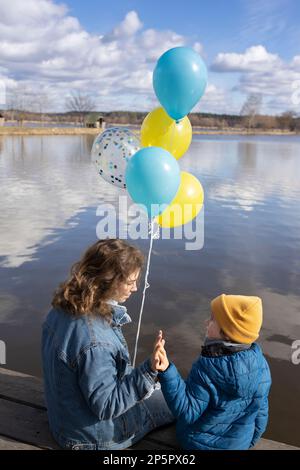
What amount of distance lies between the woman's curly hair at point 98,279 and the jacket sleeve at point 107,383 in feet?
0.68

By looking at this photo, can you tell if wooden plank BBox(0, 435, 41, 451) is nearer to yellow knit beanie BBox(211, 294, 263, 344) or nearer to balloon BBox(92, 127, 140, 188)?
yellow knit beanie BBox(211, 294, 263, 344)

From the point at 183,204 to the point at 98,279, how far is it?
1.80m

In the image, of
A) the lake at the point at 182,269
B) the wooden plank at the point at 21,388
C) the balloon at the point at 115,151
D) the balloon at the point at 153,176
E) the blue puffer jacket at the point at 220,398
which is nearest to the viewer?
the blue puffer jacket at the point at 220,398

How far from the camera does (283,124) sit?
351 feet

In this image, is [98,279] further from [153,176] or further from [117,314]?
[153,176]

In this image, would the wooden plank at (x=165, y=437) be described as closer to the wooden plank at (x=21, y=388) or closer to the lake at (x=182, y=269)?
the wooden plank at (x=21, y=388)

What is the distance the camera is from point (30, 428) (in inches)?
101

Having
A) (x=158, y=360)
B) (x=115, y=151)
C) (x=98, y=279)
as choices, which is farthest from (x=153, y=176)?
(x=158, y=360)

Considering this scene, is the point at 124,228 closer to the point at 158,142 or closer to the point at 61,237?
the point at 61,237

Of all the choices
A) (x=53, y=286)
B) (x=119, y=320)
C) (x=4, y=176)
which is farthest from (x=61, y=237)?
(x=4, y=176)

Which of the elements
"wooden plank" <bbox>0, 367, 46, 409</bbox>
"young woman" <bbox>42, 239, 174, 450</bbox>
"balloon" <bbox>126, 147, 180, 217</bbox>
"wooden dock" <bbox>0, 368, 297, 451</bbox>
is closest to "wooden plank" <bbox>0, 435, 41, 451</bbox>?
"wooden dock" <bbox>0, 368, 297, 451</bbox>

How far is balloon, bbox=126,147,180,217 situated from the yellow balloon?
0.47m

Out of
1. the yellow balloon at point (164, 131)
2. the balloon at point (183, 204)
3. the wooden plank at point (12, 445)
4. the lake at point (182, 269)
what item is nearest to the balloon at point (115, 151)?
the yellow balloon at point (164, 131)

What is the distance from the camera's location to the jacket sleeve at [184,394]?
2145 mm
